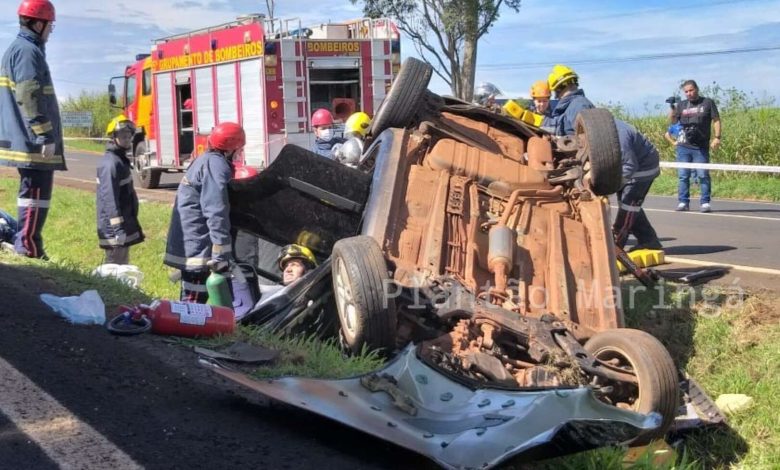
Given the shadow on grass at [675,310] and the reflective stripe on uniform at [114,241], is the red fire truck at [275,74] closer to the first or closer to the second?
the reflective stripe on uniform at [114,241]

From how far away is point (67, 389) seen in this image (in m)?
3.55

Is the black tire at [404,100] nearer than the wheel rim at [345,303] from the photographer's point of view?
No

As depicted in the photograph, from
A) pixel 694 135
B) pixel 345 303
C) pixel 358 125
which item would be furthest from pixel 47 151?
pixel 694 135

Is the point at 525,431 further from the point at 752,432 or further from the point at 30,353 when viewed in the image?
the point at 752,432

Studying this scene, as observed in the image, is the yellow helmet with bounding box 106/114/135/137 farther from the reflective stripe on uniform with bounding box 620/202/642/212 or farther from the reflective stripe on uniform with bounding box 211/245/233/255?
the reflective stripe on uniform with bounding box 620/202/642/212

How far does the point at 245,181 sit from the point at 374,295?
2.05 metres

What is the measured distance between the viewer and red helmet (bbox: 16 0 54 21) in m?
6.91

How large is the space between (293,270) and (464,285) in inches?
60.7

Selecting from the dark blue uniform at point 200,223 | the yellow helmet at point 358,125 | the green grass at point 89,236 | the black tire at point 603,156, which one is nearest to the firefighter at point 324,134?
the yellow helmet at point 358,125

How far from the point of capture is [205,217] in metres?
6.27

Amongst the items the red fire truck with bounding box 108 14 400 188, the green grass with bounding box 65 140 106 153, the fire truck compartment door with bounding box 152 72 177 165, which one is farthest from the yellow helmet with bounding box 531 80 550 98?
the green grass with bounding box 65 140 106 153

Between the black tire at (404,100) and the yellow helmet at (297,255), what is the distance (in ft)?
3.30

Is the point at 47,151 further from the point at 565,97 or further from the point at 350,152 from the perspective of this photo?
the point at 565,97

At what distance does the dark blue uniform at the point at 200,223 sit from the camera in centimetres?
Answer: 604
